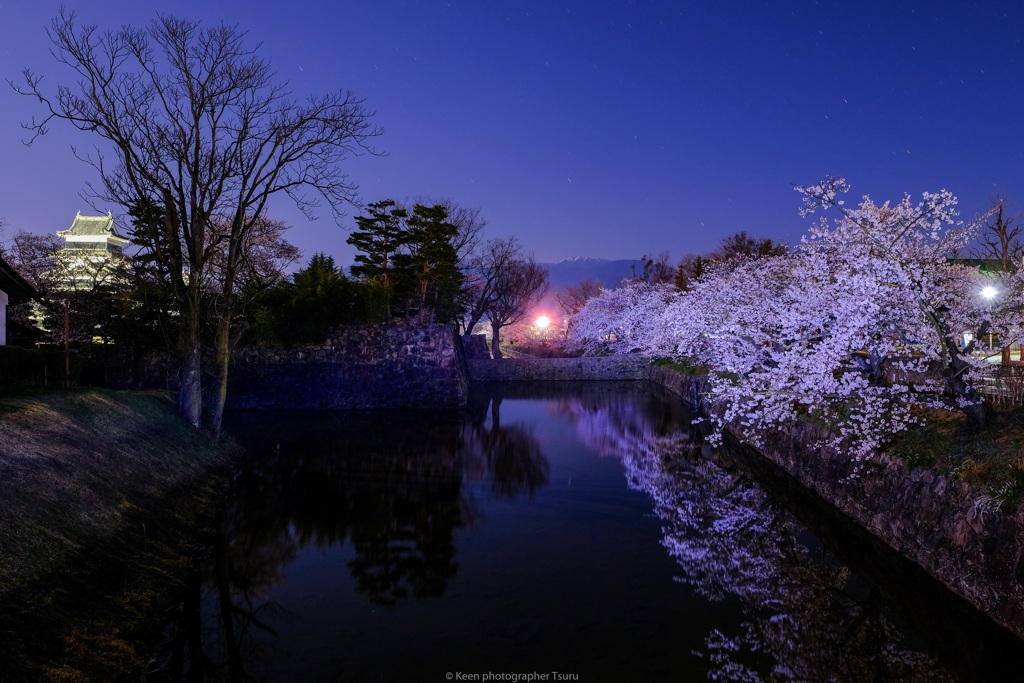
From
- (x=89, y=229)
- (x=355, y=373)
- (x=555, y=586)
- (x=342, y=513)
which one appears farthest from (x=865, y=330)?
(x=89, y=229)

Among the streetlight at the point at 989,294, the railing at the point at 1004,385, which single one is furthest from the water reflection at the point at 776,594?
the streetlight at the point at 989,294

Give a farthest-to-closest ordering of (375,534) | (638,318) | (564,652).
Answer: (638,318)
(375,534)
(564,652)

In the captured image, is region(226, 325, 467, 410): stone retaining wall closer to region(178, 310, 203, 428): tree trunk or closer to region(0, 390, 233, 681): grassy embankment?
region(178, 310, 203, 428): tree trunk

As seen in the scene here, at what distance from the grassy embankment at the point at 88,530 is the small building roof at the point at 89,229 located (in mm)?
42515

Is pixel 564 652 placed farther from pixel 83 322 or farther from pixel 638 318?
pixel 638 318

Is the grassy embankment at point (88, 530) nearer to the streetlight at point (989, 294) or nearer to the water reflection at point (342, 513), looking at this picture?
the water reflection at point (342, 513)

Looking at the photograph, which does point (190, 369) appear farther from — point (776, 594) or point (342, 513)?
point (776, 594)

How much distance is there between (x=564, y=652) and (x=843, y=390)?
9.82 meters

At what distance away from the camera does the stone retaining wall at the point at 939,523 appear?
8391mm

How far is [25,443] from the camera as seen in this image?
10898 mm

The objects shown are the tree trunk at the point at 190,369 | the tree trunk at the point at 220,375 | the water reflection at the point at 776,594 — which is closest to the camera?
the water reflection at the point at 776,594

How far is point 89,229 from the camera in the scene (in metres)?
51.4

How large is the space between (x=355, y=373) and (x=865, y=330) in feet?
82.4

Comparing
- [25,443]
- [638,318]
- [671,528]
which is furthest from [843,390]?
[638,318]
